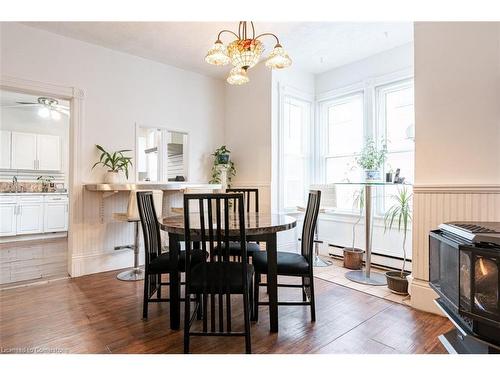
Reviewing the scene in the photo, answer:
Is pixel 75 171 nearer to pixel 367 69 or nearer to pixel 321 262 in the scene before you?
pixel 321 262

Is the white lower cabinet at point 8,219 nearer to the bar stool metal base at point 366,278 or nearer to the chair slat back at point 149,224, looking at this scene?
the chair slat back at point 149,224

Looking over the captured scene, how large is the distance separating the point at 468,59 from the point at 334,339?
237cm

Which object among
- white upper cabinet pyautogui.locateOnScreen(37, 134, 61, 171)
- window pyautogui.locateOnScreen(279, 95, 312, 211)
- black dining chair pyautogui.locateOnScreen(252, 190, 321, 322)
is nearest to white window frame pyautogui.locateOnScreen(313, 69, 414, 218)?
window pyautogui.locateOnScreen(279, 95, 312, 211)

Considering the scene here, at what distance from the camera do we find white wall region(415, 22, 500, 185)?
2.11 m

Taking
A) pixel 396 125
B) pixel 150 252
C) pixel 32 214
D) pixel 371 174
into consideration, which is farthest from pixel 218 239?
pixel 32 214

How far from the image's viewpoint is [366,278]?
10.5ft

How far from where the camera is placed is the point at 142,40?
3.46 metres

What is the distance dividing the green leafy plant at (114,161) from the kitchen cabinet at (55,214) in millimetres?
3212

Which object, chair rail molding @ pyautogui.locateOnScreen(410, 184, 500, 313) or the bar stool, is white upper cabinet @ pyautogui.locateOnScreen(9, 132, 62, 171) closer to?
the bar stool

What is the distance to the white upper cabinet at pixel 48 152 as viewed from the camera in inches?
240

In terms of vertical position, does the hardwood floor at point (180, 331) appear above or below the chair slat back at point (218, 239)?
below

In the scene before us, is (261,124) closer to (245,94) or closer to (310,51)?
(245,94)

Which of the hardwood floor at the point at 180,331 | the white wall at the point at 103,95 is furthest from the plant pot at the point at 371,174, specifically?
the white wall at the point at 103,95
